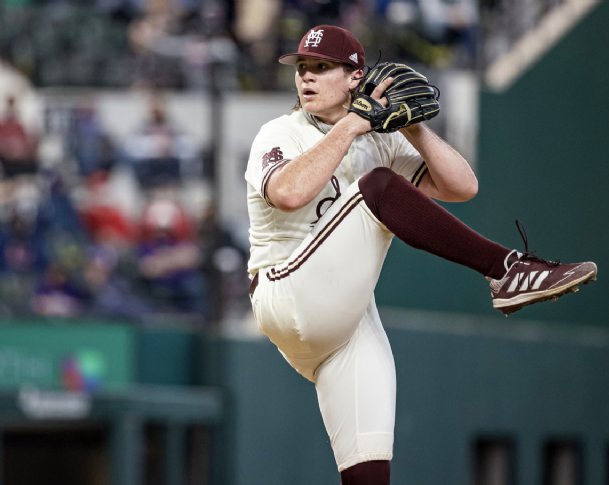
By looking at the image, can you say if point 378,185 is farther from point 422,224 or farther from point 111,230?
point 111,230

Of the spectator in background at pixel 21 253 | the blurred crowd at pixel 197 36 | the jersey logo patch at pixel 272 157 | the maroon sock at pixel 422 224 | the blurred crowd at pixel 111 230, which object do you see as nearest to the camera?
the maroon sock at pixel 422 224

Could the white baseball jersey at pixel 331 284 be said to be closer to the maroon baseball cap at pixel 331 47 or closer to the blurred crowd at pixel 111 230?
the maroon baseball cap at pixel 331 47

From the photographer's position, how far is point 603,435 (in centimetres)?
1068

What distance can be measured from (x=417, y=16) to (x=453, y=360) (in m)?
2.66

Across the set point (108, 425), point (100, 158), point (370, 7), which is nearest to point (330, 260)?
point (108, 425)

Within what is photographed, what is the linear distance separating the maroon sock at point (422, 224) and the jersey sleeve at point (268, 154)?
10.1 inches

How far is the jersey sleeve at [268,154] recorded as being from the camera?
4.01 m

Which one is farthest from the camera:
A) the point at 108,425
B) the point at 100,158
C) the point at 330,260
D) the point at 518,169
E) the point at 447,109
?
the point at 518,169

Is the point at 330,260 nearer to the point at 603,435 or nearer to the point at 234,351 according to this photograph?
the point at 234,351

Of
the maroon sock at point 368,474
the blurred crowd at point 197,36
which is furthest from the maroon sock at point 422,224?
the blurred crowd at point 197,36

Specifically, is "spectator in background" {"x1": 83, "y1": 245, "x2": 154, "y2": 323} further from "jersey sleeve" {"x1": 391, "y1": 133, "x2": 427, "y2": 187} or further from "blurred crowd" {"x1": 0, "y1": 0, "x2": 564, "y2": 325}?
"jersey sleeve" {"x1": 391, "y1": 133, "x2": 427, "y2": 187}

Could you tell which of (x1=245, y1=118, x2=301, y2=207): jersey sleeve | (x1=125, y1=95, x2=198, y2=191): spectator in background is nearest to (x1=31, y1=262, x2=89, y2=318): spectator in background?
(x1=125, y1=95, x2=198, y2=191): spectator in background

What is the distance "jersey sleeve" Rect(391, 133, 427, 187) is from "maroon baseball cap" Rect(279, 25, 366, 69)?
1.05 feet

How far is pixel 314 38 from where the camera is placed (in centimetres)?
416
